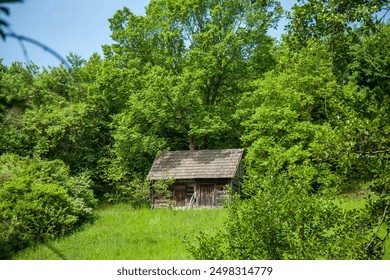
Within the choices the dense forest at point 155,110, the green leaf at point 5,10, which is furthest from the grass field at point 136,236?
the green leaf at point 5,10

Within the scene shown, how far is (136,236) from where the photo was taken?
780 cm

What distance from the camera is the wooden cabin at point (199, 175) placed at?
13.7m

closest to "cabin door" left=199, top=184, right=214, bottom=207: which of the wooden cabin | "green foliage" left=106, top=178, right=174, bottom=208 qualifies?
the wooden cabin

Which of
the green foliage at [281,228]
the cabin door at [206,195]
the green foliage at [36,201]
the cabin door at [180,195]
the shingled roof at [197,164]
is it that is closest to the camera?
the green foliage at [281,228]

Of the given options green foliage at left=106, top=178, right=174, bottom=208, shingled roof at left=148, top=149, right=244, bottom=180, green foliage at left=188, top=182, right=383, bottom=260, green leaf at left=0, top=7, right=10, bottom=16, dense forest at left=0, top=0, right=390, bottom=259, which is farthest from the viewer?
shingled roof at left=148, top=149, right=244, bottom=180

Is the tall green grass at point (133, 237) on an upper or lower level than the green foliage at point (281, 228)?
lower

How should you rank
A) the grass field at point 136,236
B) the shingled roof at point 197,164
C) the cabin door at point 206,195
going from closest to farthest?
the grass field at point 136,236 → the shingled roof at point 197,164 → the cabin door at point 206,195

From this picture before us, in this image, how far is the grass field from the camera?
242 inches

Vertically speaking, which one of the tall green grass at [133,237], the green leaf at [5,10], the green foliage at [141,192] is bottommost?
the tall green grass at [133,237]

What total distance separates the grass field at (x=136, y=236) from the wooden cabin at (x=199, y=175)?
6.79 ft

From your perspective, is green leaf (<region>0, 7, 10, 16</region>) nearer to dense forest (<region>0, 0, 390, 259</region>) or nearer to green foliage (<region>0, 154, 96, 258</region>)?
dense forest (<region>0, 0, 390, 259</region>)

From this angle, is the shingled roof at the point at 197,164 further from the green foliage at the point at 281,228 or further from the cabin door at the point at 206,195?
the green foliage at the point at 281,228

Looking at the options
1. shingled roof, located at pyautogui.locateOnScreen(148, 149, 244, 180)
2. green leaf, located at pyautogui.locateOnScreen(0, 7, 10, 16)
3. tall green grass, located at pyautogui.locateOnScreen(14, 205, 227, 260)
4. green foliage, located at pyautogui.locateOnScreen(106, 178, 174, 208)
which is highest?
green leaf, located at pyautogui.locateOnScreen(0, 7, 10, 16)
